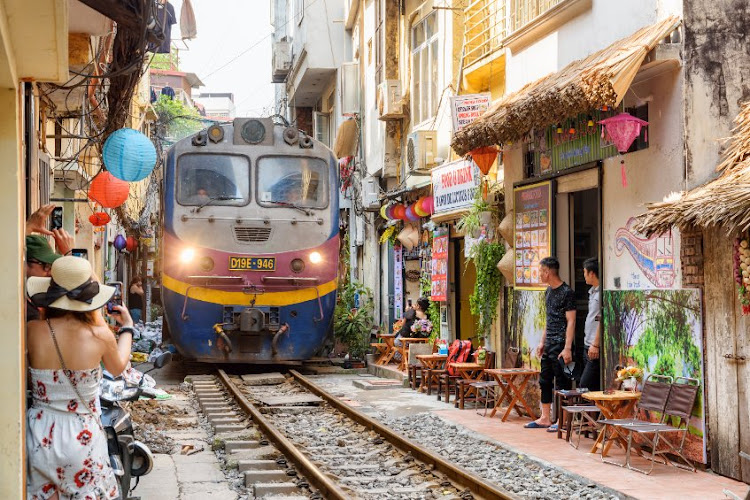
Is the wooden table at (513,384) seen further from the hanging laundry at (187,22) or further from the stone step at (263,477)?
the hanging laundry at (187,22)

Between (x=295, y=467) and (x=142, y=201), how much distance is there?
95.2 feet

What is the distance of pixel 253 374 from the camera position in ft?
61.8

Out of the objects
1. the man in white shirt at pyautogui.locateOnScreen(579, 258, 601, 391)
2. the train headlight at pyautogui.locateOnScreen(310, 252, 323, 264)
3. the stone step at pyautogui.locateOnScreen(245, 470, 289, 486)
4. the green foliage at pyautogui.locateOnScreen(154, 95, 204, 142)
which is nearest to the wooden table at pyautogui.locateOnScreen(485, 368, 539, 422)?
the man in white shirt at pyautogui.locateOnScreen(579, 258, 601, 391)

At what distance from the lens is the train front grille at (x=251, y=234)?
55.1 feet

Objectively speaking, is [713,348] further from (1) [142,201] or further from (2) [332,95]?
(1) [142,201]

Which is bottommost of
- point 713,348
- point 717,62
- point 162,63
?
point 713,348

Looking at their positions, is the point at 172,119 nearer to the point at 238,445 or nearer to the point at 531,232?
the point at 531,232

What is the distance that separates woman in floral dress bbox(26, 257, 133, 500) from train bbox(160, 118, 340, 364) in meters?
11.1

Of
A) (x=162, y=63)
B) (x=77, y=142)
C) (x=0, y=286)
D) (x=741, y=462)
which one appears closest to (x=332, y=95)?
(x=77, y=142)

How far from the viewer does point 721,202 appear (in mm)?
7699

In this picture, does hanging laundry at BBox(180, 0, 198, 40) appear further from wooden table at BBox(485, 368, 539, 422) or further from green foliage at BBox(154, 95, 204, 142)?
green foliage at BBox(154, 95, 204, 142)

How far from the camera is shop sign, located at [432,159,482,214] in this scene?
14789 mm

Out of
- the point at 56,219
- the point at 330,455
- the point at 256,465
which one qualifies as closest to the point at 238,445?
the point at 330,455

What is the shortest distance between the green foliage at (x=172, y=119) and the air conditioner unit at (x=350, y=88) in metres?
7.40
